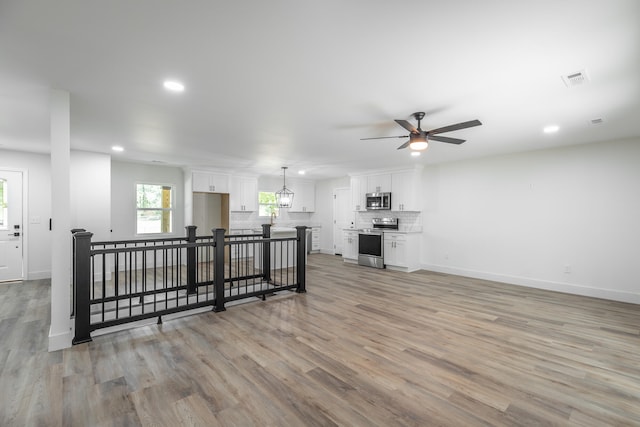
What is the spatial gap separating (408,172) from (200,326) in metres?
5.95

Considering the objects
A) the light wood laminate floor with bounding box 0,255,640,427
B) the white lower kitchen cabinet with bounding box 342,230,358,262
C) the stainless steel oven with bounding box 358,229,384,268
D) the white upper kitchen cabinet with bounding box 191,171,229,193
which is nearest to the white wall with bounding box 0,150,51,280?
the light wood laminate floor with bounding box 0,255,640,427

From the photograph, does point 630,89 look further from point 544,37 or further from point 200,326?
point 200,326

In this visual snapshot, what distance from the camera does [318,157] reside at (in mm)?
6500

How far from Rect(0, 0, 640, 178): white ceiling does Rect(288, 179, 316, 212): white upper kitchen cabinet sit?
221 inches

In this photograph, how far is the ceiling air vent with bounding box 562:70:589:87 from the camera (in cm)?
264

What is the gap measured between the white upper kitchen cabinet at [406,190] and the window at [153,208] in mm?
5993

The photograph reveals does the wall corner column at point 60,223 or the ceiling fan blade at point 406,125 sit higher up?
the ceiling fan blade at point 406,125

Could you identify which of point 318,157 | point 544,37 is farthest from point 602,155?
point 318,157

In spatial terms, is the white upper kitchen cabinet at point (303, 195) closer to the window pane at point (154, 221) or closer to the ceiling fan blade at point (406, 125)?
the window pane at point (154, 221)

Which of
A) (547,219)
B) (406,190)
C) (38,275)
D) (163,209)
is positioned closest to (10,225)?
(38,275)

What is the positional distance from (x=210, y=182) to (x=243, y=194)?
3.63ft

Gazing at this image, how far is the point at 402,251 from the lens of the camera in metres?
7.31

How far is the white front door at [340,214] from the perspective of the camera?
9.85 metres

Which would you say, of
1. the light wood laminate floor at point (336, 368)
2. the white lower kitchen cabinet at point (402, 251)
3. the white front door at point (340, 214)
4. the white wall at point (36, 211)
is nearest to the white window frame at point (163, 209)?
the white wall at point (36, 211)
